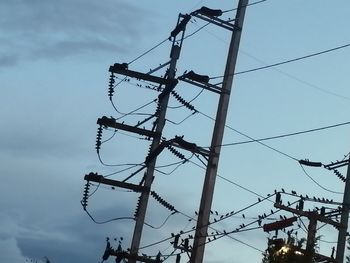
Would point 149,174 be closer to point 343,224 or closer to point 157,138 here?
point 157,138

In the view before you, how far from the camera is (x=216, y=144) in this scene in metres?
24.9

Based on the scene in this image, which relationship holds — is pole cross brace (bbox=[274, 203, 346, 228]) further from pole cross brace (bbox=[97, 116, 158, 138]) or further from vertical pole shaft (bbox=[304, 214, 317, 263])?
pole cross brace (bbox=[97, 116, 158, 138])

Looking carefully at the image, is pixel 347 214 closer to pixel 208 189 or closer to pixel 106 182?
pixel 208 189

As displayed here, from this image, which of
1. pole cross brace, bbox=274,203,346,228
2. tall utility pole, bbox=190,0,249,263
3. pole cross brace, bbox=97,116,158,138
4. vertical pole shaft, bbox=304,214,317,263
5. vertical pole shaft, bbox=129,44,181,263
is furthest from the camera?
pole cross brace, bbox=97,116,158,138

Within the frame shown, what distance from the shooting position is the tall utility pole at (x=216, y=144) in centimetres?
2368

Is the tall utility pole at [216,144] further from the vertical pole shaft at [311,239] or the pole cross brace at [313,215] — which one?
the vertical pole shaft at [311,239]

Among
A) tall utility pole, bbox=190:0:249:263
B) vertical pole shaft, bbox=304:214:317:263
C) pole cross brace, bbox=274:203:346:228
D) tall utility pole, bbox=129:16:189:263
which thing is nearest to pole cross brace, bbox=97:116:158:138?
tall utility pole, bbox=129:16:189:263

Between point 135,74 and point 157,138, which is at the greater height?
point 135,74

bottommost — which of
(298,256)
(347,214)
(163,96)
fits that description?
(298,256)

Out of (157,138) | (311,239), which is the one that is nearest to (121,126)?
(157,138)

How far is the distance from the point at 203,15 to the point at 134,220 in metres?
7.89

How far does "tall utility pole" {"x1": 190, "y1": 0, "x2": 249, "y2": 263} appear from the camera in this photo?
23.7 meters

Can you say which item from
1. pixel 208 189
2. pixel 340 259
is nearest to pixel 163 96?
pixel 208 189

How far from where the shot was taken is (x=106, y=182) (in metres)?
30.6
